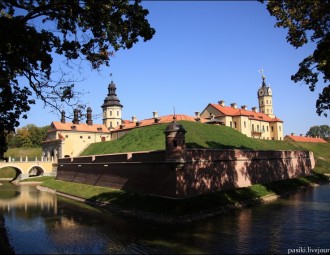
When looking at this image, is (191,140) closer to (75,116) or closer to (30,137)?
(75,116)

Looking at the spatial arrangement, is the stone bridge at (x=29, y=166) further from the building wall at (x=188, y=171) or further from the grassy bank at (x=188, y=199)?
the grassy bank at (x=188, y=199)

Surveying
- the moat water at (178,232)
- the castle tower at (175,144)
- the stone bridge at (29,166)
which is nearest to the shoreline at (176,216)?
the moat water at (178,232)

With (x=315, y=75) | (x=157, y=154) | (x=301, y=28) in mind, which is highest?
(x=301, y=28)

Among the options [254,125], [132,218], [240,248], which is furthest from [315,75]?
[254,125]

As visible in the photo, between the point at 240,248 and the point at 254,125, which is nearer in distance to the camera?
the point at 240,248

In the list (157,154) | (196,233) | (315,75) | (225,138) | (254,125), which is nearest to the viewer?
(315,75)

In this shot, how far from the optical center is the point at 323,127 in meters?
151

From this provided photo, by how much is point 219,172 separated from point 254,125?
42.0 meters

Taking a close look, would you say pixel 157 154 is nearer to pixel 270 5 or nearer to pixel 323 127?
pixel 270 5

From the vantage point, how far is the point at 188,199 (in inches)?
913

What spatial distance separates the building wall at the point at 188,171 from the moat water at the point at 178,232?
346cm

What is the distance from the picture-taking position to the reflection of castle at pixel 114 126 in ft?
201

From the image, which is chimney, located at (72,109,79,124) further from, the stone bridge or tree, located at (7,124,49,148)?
tree, located at (7,124,49,148)

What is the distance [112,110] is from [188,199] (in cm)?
5179
